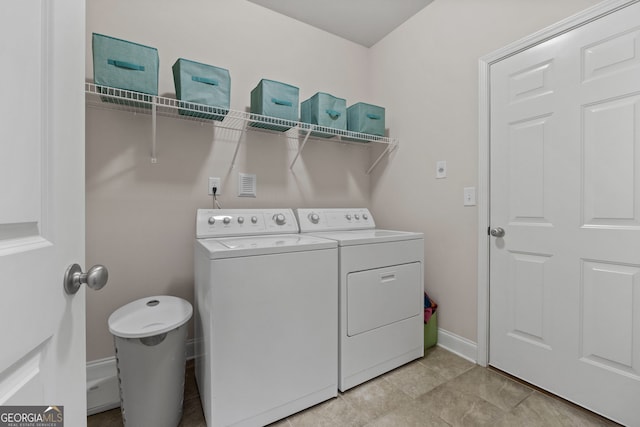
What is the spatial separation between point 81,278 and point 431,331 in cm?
216

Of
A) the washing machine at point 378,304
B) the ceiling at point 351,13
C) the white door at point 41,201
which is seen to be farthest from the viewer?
the ceiling at point 351,13

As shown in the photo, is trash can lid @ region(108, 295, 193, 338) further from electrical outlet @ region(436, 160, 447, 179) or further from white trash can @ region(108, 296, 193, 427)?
electrical outlet @ region(436, 160, 447, 179)

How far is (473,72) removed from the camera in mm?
1932

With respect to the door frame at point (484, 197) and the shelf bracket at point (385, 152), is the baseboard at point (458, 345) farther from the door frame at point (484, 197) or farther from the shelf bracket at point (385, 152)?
the shelf bracket at point (385, 152)

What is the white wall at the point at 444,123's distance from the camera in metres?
1.87

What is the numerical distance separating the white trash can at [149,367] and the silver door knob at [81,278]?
749 millimetres

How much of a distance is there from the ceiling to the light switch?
1.50 metres

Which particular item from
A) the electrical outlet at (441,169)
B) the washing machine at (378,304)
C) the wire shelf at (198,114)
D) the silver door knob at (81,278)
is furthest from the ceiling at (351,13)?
the silver door knob at (81,278)

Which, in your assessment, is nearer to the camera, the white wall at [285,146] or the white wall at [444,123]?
the white wall at [285,146]

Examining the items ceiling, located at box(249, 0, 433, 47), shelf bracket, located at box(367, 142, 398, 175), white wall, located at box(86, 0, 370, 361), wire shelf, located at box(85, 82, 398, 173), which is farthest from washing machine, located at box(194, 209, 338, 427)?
ceiling, located at box(249, 0, 433, 47)

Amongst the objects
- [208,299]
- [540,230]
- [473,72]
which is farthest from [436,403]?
[473,72]

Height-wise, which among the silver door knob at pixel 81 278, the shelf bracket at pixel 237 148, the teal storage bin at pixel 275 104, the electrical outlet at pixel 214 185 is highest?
the teal storage bin at pixel 275 104

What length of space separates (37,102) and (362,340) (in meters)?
1.67

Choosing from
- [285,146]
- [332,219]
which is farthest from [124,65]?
[332,219]
